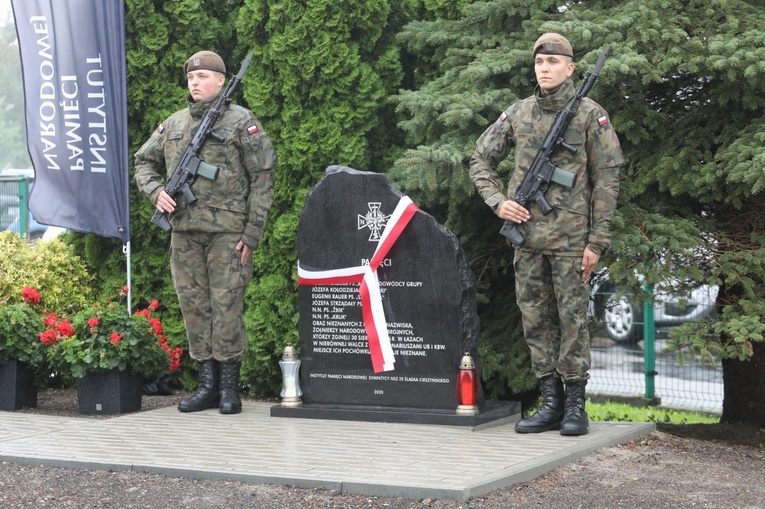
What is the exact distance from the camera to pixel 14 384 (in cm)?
801

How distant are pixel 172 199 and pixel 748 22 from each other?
4.00m

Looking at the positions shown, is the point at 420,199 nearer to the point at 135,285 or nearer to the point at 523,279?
the point at 523,279

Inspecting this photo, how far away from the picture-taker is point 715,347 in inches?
256

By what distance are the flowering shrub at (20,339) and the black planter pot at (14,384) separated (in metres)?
0.05

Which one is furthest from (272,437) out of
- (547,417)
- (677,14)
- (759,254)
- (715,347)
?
(677,14)

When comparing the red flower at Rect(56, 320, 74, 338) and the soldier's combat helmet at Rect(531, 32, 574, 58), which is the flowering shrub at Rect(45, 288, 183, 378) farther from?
the soldier's combat helmet at Rect(531, 32, 574, 58)

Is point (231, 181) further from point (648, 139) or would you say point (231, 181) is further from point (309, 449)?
point (648, 139)

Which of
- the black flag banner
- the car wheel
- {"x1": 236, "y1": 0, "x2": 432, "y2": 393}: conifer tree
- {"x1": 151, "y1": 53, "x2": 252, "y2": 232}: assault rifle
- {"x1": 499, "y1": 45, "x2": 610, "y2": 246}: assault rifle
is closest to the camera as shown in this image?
{"x1": 499, "y1": 45, "x2": 610, "y2": 246}: assault rifle

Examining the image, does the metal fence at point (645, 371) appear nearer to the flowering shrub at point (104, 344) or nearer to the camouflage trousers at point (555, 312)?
the camouflage trousers at point (555, 312)

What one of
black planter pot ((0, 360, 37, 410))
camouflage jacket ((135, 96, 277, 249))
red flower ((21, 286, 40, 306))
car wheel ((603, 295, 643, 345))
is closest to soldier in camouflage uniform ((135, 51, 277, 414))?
camouflage jacket ((135, 96, 277, 249))

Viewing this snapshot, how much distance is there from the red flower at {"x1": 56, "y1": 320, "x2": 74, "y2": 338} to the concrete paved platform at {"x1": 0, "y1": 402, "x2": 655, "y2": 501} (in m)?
0.63

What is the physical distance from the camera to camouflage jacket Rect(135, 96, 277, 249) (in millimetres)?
7383

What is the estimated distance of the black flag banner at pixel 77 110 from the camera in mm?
8781

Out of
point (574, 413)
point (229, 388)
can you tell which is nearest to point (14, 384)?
point (229, 388)
